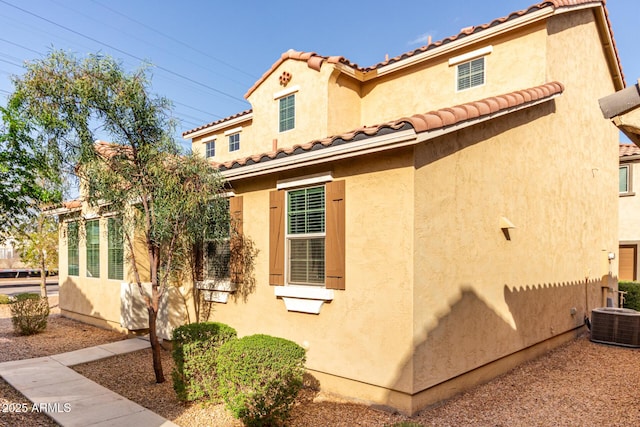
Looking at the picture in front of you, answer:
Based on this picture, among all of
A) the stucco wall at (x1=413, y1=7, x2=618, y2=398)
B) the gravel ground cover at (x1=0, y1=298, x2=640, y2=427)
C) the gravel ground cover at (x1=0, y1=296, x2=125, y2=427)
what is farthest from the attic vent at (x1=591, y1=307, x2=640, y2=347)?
the gravel ground cover at (x1=0, y1=296, x2=125, y2=427)

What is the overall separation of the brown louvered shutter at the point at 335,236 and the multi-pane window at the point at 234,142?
8504 millimetres

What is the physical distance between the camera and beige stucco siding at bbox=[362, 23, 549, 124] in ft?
27.9

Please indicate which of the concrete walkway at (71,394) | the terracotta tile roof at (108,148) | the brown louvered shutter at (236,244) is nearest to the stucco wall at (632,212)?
the brown louvered shutter at (236,244)

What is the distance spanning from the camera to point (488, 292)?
6.75 metres

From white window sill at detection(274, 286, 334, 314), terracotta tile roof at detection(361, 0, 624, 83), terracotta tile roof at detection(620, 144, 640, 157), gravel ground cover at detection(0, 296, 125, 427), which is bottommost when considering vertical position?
gravel ground cover at detection(0, 296, 125, 427)

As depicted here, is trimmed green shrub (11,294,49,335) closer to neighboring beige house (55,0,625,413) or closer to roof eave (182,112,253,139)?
neighboring beige house (55,0,625,413)

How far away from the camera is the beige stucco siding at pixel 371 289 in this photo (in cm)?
545

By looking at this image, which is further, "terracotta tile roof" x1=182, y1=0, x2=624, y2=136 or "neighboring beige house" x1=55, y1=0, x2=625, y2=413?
Answer: "terracotta tile roof" x1=182, y1=0, x2=624, y2=136

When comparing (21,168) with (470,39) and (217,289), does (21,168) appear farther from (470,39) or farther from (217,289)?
(470,39)

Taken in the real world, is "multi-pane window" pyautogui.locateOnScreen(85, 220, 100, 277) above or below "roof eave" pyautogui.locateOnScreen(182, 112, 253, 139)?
below

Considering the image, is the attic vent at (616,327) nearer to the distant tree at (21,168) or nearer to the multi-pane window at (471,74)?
the multi-pane window at (471,74)

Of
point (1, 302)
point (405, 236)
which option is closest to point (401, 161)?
point (405, 236)

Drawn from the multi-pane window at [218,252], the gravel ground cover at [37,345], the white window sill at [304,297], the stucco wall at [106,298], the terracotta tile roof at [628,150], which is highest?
the terracotta tile roof at [628,150]

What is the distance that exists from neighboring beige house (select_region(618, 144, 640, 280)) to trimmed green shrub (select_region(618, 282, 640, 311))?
9.00ft
